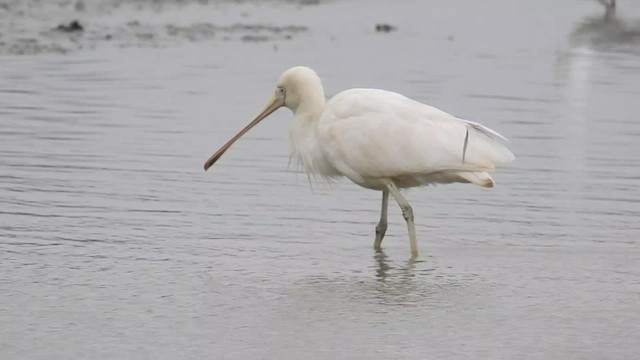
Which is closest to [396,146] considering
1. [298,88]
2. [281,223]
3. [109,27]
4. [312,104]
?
[312,104]

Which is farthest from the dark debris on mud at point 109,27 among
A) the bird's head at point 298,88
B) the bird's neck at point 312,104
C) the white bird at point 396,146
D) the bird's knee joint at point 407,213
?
the bird's knee joint at point 407,213

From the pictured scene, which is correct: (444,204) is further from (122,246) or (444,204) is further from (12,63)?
(12,63)

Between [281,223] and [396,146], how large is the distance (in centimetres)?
101

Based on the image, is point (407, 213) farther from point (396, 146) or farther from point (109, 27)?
point (109, 27)

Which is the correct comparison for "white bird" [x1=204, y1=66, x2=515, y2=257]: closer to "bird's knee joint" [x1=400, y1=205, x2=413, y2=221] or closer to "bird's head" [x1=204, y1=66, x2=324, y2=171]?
"bird's knee joint" [x1=400, y1=205, x2=413, y2=221]

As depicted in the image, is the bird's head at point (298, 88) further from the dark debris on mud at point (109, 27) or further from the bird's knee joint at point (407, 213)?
the dark debris on mud at point (109, 27)

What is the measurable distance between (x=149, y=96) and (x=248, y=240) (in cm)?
627

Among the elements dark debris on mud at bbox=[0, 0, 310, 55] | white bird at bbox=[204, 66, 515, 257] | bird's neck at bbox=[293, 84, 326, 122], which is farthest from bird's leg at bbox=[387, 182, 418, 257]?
dark debris on mud at bbox=[0, 0, 310, 55]

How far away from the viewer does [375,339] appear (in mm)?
7195

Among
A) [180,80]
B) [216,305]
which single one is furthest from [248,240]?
[180,80]

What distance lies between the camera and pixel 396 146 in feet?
31.2

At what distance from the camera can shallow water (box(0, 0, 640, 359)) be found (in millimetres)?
7336

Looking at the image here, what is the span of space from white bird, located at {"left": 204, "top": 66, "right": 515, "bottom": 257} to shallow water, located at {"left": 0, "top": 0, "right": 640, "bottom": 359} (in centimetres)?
40

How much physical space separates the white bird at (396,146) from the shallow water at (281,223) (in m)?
0.40
